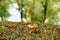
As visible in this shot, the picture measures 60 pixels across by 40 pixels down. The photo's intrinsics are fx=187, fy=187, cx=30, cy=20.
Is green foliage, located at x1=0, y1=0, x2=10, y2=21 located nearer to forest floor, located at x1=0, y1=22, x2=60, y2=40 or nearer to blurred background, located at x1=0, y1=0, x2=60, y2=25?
blurred background, located at x1=0, y1=0, x2=60, y2=25

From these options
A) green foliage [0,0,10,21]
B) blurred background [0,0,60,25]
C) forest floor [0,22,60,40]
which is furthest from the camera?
green foliage [0,0,10,21]

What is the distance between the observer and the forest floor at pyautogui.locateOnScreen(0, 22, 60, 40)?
10.2 feet

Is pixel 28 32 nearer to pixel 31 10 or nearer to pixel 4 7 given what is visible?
pixel 31 10

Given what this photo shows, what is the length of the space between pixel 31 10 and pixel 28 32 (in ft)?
20.5

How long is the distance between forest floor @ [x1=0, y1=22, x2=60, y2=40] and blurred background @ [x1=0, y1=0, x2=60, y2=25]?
5.58 meters

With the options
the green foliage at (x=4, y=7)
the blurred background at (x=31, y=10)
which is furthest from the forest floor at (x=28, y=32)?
the green foliage at (x=4, y=7)

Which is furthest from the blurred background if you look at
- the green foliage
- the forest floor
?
the forest floor

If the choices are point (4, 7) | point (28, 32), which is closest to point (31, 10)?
point (4, 7)

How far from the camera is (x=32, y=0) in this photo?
9.66 meters

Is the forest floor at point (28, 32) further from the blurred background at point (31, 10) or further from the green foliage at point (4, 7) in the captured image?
the green foliage at point (4, 7)

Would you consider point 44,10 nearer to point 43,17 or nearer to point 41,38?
point 43,17

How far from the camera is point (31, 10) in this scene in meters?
9.54

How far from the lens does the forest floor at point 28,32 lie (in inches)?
122

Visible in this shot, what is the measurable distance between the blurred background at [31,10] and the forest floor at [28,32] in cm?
558
